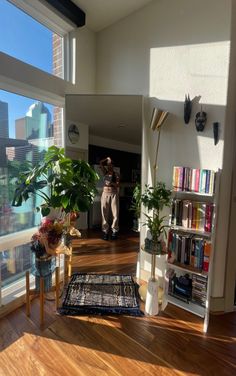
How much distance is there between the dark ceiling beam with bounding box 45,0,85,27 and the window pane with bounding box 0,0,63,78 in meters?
0.25

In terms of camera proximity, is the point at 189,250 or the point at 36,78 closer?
the point at 189,250

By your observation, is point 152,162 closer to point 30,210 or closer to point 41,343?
point 30,210

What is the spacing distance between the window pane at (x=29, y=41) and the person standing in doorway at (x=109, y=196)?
1.22 metres

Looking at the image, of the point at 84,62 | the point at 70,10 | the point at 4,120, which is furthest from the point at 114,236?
the point at 70,10

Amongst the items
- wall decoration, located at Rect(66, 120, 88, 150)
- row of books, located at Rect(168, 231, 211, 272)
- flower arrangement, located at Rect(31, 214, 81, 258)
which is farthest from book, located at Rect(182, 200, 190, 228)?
wall decoration, located at Rect(66, 120, 88, 150)

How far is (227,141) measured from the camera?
2074 mm

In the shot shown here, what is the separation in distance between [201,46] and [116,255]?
2464 millimetres

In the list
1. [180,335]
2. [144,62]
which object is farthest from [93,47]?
[180,335]

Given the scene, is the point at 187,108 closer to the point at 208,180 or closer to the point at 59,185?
the point at 208,180

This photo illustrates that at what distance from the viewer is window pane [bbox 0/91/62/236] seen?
2141 millimetres

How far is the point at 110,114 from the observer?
2588mm

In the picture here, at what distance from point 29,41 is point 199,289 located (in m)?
2.96

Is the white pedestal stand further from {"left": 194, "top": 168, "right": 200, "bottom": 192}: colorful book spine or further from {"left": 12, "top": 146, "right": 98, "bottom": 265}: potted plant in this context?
{"left": 194, "top": 168, "right": 200, "bottom": 192}: colorful book spine

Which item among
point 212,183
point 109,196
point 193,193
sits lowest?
point 109,196
